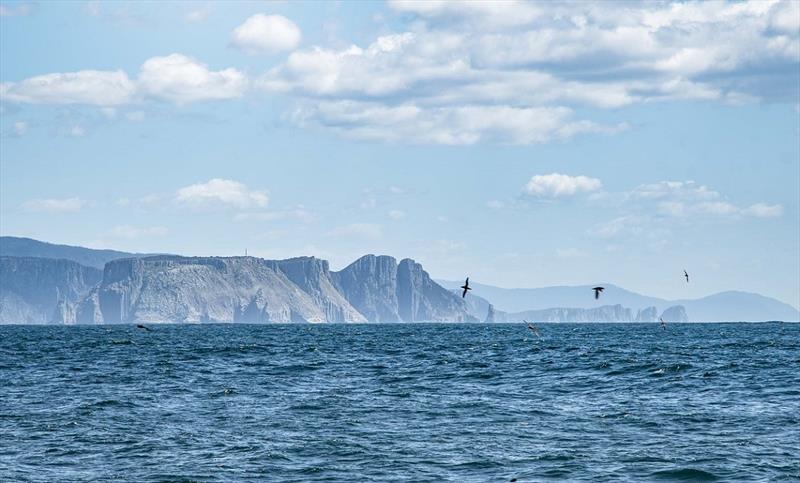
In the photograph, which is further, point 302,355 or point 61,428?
point 302,355

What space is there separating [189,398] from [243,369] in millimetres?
23879

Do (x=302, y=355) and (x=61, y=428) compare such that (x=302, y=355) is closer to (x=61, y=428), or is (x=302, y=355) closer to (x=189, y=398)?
(x=189, y=398)

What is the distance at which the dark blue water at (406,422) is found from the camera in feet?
125

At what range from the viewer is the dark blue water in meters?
38.1

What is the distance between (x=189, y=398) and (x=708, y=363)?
44.1 m

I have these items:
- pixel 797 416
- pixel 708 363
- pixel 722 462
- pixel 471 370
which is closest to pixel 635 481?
pixel 722 462

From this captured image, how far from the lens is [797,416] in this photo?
49500mm

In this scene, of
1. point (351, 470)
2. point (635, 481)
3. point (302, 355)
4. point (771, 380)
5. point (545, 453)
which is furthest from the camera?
point (302, 355)

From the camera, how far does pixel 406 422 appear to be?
49375mm

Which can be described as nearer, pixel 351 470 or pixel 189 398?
pixel 351 470

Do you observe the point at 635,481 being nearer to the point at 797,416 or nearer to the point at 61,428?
the point at 797,416

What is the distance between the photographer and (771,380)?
220ft

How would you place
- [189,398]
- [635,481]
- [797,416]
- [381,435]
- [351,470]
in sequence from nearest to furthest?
[635,481] → [351,470] → [381,435] → [797,416] → [189,398]

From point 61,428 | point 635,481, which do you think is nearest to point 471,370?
Result: point 61,428
